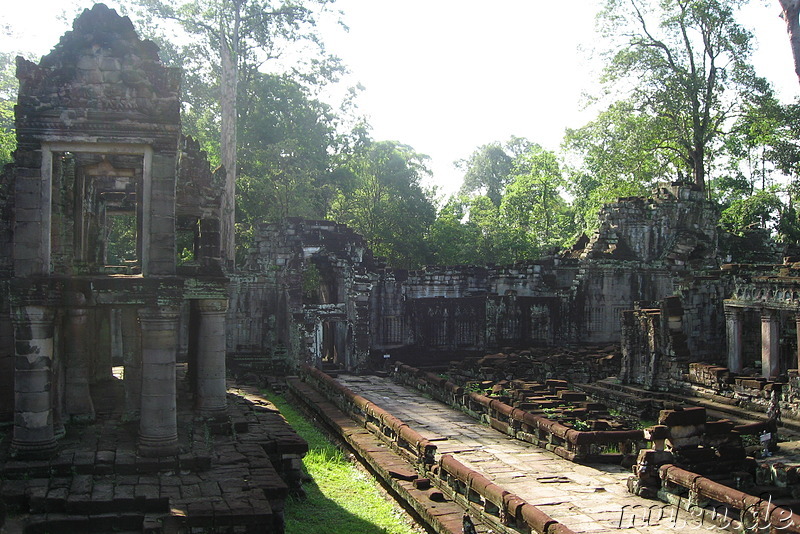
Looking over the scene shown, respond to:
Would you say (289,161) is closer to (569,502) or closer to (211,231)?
(211,231)

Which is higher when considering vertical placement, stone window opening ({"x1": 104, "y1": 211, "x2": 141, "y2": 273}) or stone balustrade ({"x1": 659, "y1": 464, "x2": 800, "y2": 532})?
stone window opening ({"x1": 104, "y1": 211, "x2": 141, "y2": 273})

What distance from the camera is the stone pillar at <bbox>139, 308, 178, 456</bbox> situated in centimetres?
998

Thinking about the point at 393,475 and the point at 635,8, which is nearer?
the point at 393,475

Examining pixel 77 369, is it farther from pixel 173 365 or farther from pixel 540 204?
pixel 540 204

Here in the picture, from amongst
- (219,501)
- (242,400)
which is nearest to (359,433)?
(242,400)

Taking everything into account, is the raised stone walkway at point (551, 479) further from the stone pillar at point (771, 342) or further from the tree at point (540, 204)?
the tree at point (540, 204)

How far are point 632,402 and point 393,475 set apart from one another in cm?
852

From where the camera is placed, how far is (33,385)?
32.3 ft

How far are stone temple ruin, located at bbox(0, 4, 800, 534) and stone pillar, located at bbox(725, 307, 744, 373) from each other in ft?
0.19

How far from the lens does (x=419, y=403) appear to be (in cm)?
1780

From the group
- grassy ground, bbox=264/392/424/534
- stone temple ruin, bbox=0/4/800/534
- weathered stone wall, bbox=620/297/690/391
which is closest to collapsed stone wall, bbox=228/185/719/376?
stone temple ruin, bbox=0/4/800/534

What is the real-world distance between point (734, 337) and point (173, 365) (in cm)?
1513

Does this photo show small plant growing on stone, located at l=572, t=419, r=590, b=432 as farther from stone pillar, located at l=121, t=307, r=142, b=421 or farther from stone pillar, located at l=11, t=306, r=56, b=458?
stone pillar, located at l=11, t=306, r=56, b=458

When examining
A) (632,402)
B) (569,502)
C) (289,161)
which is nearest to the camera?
(569,502)
